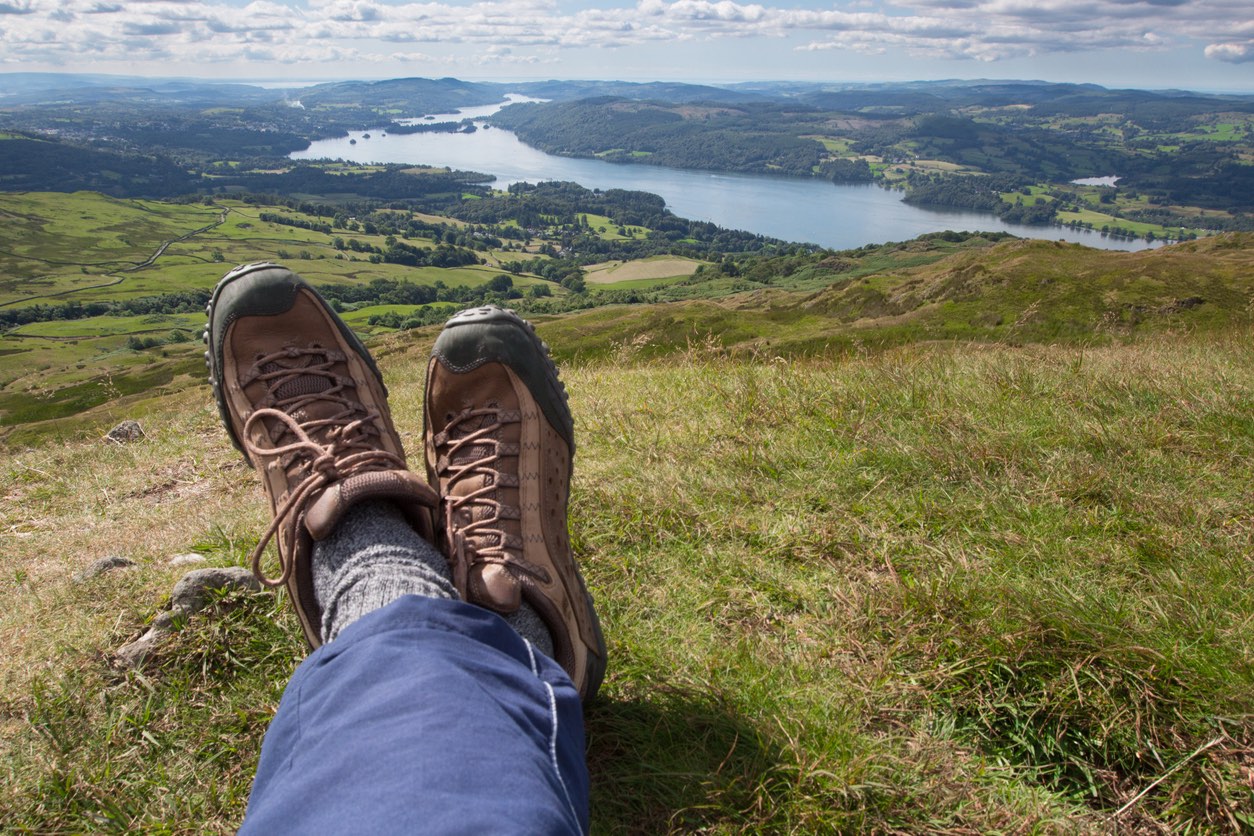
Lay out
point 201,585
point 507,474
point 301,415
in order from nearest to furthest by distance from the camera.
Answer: point 201,585
point 507,474
point 301,415

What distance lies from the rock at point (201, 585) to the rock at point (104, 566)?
2.65 ft

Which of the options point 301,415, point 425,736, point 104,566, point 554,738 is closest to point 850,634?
point 554,738

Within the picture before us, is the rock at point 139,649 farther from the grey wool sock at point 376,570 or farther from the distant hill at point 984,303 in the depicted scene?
the distant hill at point 984,303

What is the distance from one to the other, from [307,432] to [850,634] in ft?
7.69

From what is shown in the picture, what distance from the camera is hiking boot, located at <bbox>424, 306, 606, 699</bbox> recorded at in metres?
2.20

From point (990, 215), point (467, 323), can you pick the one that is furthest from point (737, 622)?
point (990, 215)

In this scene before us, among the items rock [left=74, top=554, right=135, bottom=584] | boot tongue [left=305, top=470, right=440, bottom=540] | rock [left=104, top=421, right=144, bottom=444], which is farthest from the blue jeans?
rock [left=104, top=421, right=144, bottom=444]

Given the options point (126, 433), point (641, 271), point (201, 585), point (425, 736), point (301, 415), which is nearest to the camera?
point (425, 736)

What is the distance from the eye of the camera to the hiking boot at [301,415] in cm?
234

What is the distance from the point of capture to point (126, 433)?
822 cm

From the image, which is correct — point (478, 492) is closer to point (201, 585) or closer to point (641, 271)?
point (201, 585)

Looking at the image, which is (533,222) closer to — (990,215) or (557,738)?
(990,215)

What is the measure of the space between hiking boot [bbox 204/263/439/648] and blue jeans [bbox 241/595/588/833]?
0.64m

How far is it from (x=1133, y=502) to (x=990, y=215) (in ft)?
668
